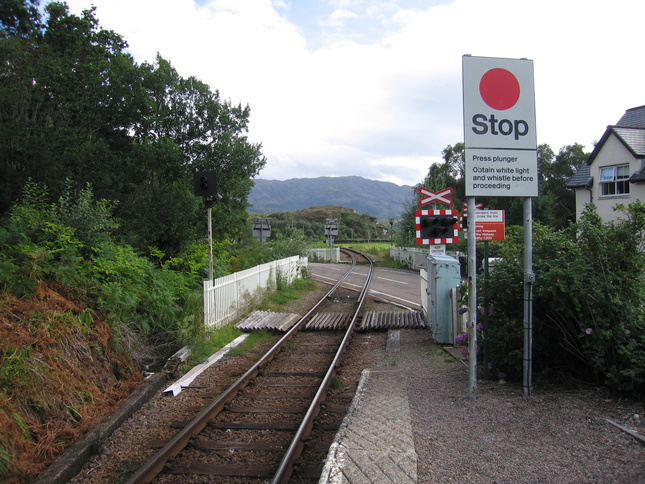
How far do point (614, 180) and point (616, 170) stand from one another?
493 mm

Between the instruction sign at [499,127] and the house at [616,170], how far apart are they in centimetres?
1660

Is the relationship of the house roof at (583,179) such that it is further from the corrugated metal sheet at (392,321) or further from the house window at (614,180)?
the corrugated metal sheet at (392,321)

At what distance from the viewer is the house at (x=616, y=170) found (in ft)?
66.1

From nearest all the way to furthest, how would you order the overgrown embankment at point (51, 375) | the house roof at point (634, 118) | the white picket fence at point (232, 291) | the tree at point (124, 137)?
the overgrown embankment at point (51, 375)
the white picket fence at point (232, 291)
the tree at point (124, 137)
the house roof at point (634, 118)

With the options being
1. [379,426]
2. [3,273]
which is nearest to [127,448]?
[379,426]

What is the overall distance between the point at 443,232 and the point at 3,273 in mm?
6523

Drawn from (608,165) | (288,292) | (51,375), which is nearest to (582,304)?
(51,375)

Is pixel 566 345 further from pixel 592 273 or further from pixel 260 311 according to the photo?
pixel 260 311

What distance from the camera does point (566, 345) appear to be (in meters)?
5.91

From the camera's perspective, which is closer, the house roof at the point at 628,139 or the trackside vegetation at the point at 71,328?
the trackside vegetation at the point at 71,328

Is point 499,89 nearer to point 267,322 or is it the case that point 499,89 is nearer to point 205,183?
point 205,183

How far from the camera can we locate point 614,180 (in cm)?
2130

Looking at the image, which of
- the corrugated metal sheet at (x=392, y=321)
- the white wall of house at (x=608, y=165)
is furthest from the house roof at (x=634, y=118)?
the corrugated metal sheet at (x=392, y=321)

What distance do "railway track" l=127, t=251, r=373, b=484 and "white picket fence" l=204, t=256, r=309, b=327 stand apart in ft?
8.25
